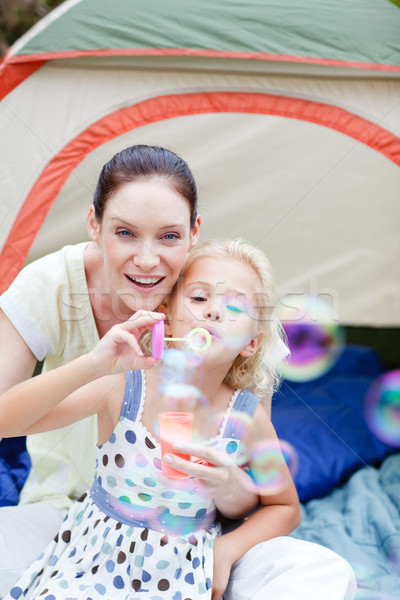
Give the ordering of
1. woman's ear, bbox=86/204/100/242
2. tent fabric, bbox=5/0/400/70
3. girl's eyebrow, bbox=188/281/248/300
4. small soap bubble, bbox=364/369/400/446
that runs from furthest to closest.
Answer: small soap bubble, bbox=364/369/400/446, tent fabric, bbox=5/0/400/70, woman's ear, bbox=86/204/100/242, girl's eyebrow, bbox=188/281/248/300

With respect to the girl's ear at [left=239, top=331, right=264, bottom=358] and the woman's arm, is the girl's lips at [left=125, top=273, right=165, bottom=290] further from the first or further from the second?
the woman's arm

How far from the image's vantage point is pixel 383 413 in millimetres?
2477

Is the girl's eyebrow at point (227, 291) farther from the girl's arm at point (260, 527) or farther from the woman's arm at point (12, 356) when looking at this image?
the woman's arm at point (12, 356)

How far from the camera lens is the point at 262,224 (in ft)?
6.89

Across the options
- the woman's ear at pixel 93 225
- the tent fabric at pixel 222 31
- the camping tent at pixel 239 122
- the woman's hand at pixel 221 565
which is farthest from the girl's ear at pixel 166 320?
the tent fabric at pixel 222 31

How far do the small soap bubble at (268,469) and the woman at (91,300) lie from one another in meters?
0.04

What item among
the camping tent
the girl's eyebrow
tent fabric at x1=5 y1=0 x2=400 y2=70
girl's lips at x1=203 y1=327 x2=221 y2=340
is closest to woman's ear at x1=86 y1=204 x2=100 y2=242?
the girl's eyebrow

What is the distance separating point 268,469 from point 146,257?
19.8 inches

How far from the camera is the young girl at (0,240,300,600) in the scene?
115 centimetres

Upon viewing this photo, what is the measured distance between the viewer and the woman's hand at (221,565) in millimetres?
1194

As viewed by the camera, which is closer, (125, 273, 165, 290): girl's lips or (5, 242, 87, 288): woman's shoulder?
(125, 273, 165, 290): girl's lips

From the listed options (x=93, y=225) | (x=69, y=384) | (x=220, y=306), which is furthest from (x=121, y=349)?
(x=93, y=225)

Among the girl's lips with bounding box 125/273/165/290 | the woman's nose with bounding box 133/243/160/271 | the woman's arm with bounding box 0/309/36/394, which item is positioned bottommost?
the woman's arm with bounding box 0/309/36/394

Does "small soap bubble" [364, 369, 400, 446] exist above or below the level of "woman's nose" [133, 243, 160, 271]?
below
